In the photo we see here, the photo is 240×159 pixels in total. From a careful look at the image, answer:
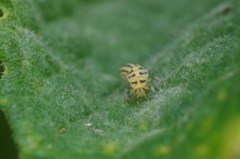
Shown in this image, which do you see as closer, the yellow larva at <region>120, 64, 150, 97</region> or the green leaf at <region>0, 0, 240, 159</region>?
the green leaf at <region>0, 0, 240, 159</region>

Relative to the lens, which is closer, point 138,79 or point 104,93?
point 138,79

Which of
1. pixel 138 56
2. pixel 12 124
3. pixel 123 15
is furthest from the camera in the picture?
pixel 123 15

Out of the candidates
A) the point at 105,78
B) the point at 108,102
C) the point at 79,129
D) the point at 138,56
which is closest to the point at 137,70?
the point at 108,102

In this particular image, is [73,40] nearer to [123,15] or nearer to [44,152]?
[123,15]

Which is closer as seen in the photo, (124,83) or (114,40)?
(124,83)

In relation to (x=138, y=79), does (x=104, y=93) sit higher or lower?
higher

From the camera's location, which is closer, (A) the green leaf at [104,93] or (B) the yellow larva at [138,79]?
(A) the green leaf at [104,93]

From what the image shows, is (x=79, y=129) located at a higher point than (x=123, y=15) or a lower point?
lower

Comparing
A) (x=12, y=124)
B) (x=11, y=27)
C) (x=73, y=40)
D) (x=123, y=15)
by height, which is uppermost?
(x=123, y=15)
